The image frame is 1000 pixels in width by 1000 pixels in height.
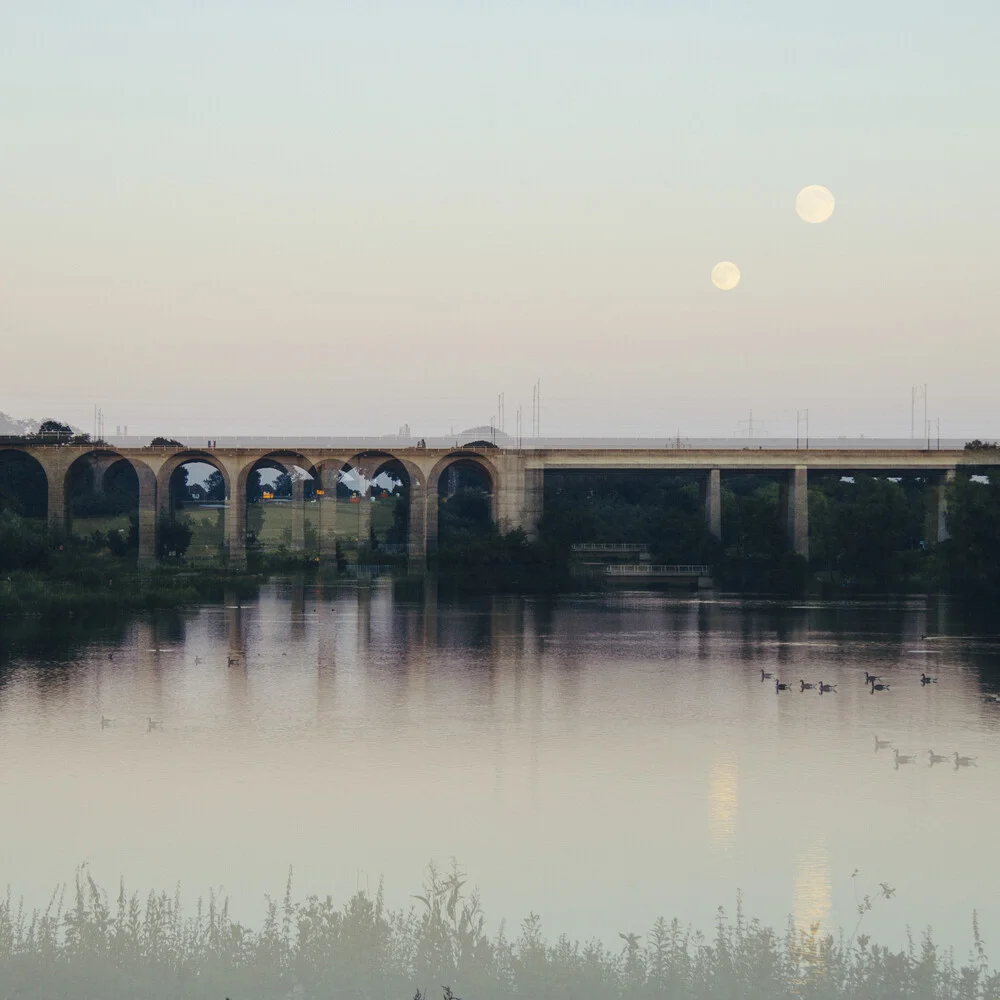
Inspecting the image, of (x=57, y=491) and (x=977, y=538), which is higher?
(x=57, y=491)

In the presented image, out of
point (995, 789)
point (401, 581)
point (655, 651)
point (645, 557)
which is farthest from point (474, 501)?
point (995, 789)

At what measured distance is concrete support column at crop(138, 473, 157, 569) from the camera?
403 ft

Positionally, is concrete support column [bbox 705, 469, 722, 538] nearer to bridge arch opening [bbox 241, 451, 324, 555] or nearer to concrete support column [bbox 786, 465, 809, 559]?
concrete support column [bbox 786, 465, 809, 559]

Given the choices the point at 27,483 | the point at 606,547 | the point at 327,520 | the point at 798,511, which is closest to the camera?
the point at 798,511

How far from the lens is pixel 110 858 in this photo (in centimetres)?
1970

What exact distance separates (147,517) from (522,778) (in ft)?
340

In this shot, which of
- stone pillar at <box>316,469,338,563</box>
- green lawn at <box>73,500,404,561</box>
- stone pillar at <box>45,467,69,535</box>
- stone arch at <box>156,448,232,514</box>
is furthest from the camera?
green lawn at <box>73,500,404,561</box>

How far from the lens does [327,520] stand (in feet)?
410

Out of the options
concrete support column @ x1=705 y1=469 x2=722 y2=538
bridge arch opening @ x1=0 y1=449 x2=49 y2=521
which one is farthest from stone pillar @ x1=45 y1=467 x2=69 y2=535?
concrete support column @ x1=705 y1=469 x2=722 y2=538

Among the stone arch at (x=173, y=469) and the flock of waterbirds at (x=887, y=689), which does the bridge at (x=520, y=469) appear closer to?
the stone arch at (x=173, y=469)

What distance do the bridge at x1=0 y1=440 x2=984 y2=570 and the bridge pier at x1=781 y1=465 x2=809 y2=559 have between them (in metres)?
0.09

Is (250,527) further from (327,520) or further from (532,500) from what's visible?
(532,500)

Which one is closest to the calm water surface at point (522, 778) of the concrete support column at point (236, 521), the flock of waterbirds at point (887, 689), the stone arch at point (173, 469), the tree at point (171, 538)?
the flock of waterbirds at point (887, 689)

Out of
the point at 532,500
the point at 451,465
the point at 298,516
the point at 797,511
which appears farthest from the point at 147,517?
the point at 797,511
